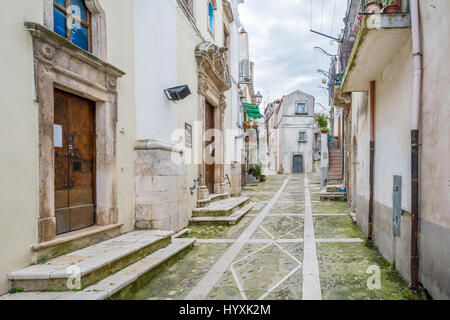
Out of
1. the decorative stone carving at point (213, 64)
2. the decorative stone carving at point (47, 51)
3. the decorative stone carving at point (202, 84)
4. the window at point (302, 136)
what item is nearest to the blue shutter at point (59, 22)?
the decorative stone carving at point (47, 51)

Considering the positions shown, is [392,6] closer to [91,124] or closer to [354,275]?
[354,275]

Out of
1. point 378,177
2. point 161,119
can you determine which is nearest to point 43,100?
point 161,119

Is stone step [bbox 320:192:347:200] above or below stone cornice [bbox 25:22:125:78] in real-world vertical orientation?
below

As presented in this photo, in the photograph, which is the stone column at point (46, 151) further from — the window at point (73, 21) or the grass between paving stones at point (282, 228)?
the grass between paving stones at point (282, 228)

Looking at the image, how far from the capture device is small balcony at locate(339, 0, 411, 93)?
150 inches

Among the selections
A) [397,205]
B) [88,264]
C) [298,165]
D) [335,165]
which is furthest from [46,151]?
[298,165]

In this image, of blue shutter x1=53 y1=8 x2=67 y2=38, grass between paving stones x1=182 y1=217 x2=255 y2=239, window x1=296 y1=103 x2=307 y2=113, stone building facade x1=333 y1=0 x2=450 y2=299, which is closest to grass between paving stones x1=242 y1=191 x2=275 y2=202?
grass between paving stones x1=182 y1=217 x2=255 y2=239

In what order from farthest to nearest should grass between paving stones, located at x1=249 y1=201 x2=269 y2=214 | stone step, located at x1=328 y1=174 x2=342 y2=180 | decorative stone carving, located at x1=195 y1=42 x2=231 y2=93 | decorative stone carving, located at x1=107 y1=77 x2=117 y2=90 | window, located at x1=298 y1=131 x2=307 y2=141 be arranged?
window, located at x1=298 y1=131 x2=307 y2=141, stone step, located at x1=328 y1=174 x2=342 y2=180, grass between paving stones, located at x1=249 y1=201 x2=269 y2=214, decorative stone carving, located at x1=195 y1=42 x2=231 y2=93, decorative stone carving, located at x1=107 y1=77 x2=117 y2=90

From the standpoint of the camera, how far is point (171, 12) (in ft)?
22.3

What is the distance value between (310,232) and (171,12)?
634 centimetres

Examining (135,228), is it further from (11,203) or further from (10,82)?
(10,82)

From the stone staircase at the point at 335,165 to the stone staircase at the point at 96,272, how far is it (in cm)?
1286

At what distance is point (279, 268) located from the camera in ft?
15.0

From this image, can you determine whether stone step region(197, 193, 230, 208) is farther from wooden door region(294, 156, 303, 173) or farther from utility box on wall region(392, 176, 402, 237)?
wooden door region(294, 156, 303, 173)
